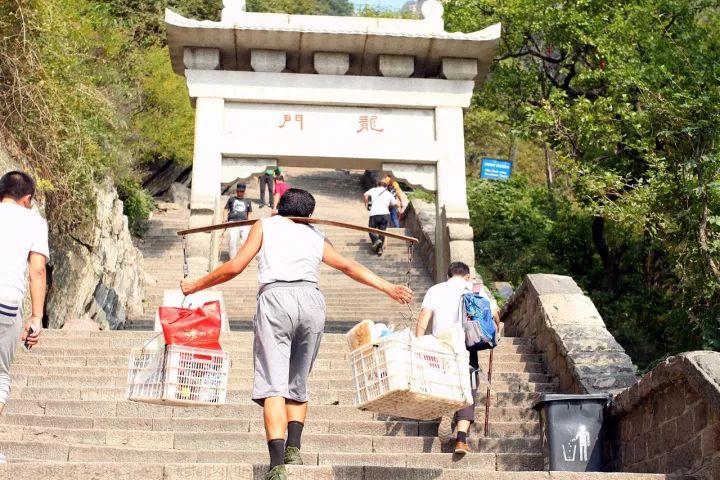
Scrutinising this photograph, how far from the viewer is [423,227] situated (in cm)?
2091

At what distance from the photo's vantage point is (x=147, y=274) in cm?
1972

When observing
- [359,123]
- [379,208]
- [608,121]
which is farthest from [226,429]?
[379,208]

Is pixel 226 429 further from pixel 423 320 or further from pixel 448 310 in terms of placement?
pixel 448 310

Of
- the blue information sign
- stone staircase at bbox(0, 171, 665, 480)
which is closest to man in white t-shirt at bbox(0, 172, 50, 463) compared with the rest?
stone staircase at bbox(0, 171, 665, 480)

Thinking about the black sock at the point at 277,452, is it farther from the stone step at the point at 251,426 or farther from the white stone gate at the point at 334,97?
the white stone gate at the point at 334,97

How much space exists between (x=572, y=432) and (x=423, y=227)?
44.0ft

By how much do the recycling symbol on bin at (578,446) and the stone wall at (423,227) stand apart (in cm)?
1091

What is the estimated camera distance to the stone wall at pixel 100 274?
48.2ft

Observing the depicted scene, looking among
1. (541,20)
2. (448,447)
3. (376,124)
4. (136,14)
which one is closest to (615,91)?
(541,20)

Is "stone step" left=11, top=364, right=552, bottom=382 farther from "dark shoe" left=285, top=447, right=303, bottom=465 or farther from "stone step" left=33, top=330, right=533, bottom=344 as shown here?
"dark shoe" left=285, top=447, right=303, bottom=465

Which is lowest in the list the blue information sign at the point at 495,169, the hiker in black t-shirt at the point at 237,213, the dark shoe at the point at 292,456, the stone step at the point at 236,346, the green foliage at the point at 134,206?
the dark shoe at the point at 292,456

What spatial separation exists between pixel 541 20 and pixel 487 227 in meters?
4.59

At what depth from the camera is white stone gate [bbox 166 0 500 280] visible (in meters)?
15.1

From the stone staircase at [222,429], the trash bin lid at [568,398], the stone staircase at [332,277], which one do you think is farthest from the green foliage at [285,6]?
the trash bin lid at [568,398]
